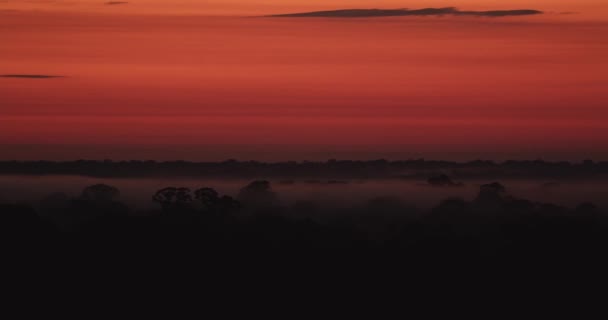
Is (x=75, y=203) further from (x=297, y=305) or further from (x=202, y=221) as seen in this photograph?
(x=297, y=305)

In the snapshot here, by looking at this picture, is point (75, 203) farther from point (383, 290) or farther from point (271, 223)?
point (383, 290)

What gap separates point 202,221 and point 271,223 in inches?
187

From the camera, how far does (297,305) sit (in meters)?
62.3

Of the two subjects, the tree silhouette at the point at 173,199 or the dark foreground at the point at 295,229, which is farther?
the tree silhouette at the point at 173,199

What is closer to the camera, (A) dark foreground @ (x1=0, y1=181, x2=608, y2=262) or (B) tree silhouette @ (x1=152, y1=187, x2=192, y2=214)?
(A) dark foreground @ (x1=0, y1=181, x2=608, y2=262)

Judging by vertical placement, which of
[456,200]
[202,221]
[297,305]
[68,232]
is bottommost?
[297,305]

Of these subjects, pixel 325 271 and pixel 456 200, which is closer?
pixel 325 271

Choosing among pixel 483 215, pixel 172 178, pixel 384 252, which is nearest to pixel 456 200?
pixel 483 215

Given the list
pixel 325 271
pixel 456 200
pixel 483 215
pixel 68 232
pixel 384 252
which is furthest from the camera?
pixel 456 200

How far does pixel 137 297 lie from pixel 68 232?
22.6 metres

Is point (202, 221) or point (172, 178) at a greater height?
point (172, 178)

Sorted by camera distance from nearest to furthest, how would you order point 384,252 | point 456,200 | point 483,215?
point 384,252, point 483,215, point 456,200

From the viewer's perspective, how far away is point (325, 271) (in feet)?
233

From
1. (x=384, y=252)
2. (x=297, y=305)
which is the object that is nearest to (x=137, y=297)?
(x=297, y=305)
